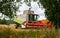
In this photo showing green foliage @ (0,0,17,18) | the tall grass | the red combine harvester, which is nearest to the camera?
the tall grass

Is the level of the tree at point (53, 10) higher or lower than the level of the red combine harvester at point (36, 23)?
higher

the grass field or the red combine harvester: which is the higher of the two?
the grass field

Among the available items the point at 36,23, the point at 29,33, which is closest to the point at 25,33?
the point at 29,33

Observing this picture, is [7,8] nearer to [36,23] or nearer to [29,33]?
[36,23]

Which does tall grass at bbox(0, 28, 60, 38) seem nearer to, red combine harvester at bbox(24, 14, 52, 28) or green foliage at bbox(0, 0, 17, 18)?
red combine harvester at bbox(24, 14, 52, 28)

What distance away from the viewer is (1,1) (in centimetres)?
2570

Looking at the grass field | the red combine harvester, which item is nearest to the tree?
the red combine harvester

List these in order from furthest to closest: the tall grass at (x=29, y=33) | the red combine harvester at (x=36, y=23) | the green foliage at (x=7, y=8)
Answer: the green foliage at (x=7, y=8) → the red combine harvester at (x=36, y=23) → the tall grass at (x=29, y=33)

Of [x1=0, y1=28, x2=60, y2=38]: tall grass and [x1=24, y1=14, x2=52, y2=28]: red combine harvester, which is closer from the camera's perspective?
[x1=0, y1=28, x2=60, y2=38]: tall grass

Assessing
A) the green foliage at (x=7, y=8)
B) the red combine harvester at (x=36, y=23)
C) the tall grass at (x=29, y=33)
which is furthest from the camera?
the green foliage at (x=7, y=8)

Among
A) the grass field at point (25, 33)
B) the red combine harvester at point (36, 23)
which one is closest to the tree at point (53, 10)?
the red combine harvester at point (36, 23)

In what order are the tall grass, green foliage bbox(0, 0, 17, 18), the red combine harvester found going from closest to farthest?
the tall grass
the red combine harvester
green foliage bbox(0, 0, 17, 18)

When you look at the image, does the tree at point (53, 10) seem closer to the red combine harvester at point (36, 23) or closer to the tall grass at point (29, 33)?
the red combine harvester at point (36, 23)

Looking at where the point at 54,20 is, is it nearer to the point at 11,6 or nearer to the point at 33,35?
the point at 11,6
